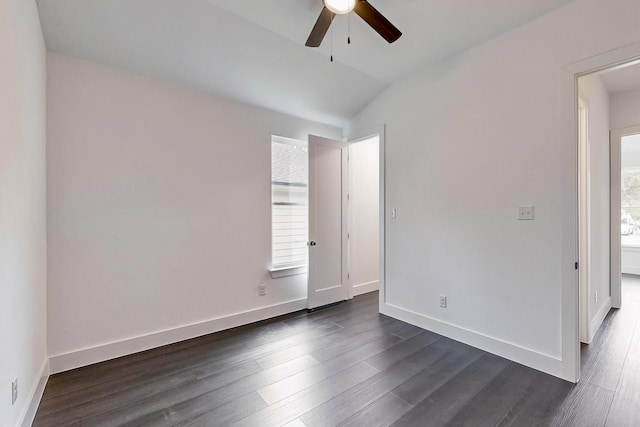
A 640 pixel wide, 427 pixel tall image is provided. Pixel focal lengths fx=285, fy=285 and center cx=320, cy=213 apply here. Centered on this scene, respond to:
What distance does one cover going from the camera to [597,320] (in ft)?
10.2

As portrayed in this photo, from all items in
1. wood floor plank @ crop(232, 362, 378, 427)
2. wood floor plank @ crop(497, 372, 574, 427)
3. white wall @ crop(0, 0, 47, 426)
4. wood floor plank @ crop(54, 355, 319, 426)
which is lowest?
wood floor plank @ crop(54, 355, 319, 426)

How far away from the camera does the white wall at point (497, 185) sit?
216cm

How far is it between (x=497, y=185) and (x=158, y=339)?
11.4ft

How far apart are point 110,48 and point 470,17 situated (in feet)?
9.70

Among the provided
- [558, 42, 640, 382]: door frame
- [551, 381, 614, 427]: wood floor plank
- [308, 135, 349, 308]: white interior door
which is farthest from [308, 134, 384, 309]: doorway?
[551, 381, 614, 427]: wood floor plank

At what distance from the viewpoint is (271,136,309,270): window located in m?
3.64

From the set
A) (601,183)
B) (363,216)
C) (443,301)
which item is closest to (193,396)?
(443,301)

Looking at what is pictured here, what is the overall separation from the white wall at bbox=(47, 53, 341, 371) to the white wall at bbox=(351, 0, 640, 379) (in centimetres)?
173

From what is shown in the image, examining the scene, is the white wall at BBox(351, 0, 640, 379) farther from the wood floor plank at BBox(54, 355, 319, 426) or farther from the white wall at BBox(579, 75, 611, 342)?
the wood floor plank at BBox(54, 355, 319, 426)

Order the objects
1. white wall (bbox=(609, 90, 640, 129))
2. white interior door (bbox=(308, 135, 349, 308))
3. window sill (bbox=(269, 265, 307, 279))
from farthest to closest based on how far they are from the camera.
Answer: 1. white interior door (bbox=(308, 135, 349, 308))
2. window sill (bbox=(269, 265, 307, 279))
3. white wall (bbox=(609, 90, 640, 129))

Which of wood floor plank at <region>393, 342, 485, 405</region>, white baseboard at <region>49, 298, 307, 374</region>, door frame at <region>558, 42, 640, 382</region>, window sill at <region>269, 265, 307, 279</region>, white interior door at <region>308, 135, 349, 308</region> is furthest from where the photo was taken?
white interior door at <region>308, 135, 349, 308</region>

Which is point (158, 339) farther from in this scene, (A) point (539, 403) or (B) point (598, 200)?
(B) point (598, 200)

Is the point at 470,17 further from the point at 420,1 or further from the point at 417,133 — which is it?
the point at 417,133

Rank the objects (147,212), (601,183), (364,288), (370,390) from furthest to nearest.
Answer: (364,288), (601,183), (147,212), (370,390)
